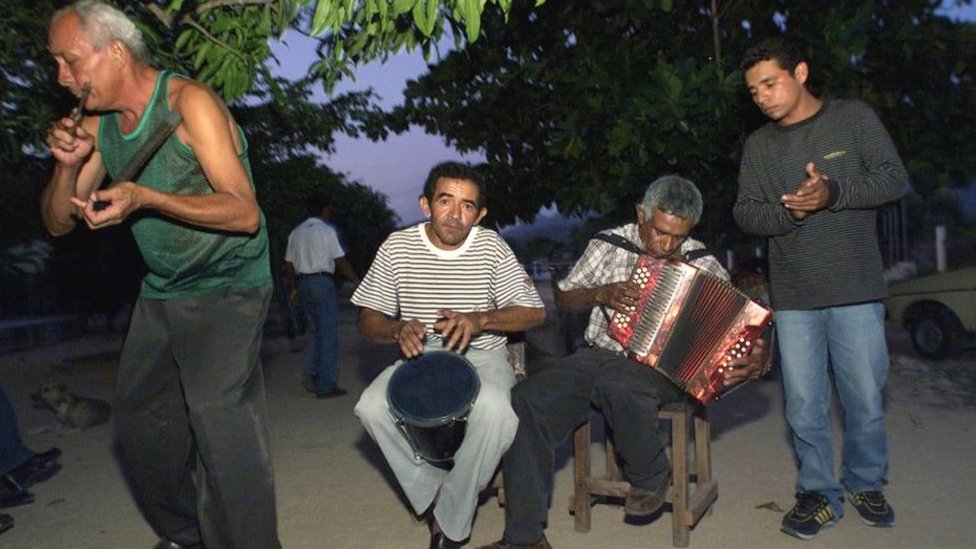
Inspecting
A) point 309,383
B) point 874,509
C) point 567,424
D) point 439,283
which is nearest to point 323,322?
point 309,383

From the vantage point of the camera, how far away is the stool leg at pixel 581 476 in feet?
15.9

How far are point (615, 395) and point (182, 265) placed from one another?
1.97 meters

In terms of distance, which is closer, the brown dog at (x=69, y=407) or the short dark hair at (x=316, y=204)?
the brown dog at (x=69, y=407)

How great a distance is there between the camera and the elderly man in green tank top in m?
3.58

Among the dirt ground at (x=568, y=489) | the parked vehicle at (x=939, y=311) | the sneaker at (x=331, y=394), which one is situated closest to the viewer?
the dirt ground at (x=568, y=489)

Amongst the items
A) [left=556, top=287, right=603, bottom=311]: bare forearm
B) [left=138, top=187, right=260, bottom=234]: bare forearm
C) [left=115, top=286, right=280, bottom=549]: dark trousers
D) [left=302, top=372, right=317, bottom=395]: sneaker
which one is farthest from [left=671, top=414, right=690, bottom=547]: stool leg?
[left=302, top=372, right=317, bottom=395]: sneaker

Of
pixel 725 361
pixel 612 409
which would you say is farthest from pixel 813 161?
pixel 612 409

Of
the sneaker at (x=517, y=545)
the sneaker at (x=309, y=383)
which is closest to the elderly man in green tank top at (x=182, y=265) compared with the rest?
the sneaker at (x=517, y=545)

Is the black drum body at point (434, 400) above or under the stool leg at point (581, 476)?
above

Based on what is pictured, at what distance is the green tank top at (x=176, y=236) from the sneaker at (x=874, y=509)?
2.92m

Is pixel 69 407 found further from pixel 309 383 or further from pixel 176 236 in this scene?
pixel 176 236

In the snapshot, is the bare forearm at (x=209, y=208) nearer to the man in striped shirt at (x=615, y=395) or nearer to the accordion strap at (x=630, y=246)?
the man in striped shirt at (x=615, y=395)

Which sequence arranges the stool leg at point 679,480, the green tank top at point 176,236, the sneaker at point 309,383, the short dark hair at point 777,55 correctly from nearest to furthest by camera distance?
the green tank top at point 176,236, the stool leg at point 679,480, the short dark hair at point 777,55, the sneaker at point 309,383

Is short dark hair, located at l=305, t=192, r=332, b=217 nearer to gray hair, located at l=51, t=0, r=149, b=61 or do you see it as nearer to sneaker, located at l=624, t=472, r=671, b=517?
sneaker, located at l=624, t=472, r=671, b=517
